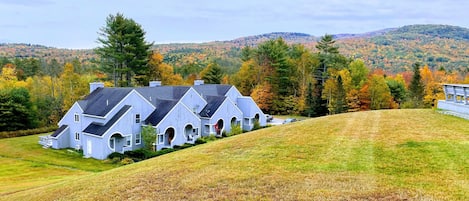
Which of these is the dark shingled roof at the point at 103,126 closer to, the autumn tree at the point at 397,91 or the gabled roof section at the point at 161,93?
the gabled roof section at the point at 161,93

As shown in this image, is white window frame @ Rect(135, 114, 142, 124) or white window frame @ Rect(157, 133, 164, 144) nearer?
white window frame @ Rect(157, 133, 164, 144)

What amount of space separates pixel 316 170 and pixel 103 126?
25.1 metres

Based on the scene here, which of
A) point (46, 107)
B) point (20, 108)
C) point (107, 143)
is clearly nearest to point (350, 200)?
point (107, 143)

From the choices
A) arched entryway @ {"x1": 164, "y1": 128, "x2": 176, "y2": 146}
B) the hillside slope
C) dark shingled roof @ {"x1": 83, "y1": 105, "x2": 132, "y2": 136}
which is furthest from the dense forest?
the hillside slope

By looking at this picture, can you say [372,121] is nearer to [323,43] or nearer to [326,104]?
[326,104]

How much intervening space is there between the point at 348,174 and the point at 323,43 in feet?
190

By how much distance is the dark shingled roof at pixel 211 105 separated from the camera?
38.8m

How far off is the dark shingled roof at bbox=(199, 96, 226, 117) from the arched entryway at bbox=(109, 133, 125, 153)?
1023 cm

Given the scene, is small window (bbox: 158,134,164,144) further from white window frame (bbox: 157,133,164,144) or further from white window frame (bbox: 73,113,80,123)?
white window frame (bbox: 73,113,80,123)

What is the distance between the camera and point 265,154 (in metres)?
10.6

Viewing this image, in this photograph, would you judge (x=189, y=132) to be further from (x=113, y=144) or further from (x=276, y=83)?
(x=276, y=83)

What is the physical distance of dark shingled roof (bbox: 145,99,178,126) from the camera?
32.6 metres

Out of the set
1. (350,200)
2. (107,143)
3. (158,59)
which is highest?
(158,59)

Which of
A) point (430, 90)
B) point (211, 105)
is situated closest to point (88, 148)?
point (211, 105)
